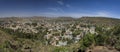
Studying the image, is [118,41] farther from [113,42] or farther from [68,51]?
[68,51]

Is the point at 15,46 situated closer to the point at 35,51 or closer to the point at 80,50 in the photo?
the point at 35,51

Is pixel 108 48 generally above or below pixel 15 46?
above

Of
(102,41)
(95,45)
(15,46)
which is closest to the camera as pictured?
(95,45)

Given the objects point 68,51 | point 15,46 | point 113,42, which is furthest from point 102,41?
point 15,46

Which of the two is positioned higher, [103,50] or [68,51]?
[103,50]

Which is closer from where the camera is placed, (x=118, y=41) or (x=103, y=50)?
(x=103, y=50)

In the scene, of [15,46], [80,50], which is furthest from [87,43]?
[15,46]

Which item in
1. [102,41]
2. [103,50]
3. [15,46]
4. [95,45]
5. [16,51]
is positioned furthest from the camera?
[15,46]

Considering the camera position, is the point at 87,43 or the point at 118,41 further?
the point at 87,43

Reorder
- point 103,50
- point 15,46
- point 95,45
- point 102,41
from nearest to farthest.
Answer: point 103,50 < point 95,45 < point 102,41 < point 15,46
